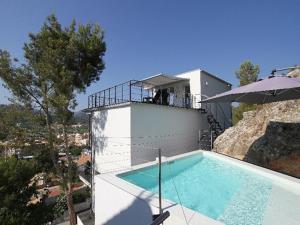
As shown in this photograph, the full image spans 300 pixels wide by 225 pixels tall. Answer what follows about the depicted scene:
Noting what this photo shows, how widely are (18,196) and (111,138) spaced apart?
580cm

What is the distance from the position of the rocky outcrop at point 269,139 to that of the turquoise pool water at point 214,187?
1.79 meters

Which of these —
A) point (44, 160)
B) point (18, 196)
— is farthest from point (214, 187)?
point (44, 160)

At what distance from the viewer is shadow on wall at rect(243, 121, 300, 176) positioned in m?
9.14

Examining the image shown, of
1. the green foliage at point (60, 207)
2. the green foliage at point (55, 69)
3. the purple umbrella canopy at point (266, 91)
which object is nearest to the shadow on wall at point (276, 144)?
the purple umbrella canopy at point (266, 91)

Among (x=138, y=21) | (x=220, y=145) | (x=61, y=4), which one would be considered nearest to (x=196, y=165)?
(x=220, y=145)

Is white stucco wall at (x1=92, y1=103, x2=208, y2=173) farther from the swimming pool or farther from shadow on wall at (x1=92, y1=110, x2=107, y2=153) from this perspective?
the swimming pool

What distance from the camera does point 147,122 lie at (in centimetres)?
1182

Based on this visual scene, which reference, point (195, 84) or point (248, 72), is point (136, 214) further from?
point (248, 72)

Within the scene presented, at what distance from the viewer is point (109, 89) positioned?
13352 mm

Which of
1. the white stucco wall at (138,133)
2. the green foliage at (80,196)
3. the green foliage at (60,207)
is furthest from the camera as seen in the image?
the green foliage at (80,196)

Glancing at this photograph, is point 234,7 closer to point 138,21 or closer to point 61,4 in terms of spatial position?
point 138,21

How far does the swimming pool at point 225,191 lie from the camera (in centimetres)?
520

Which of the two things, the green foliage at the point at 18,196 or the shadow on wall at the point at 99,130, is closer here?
the green foliage at the point at 18,196

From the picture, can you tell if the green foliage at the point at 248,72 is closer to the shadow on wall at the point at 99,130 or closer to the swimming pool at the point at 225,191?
the swimming pool at the point at 225,191
